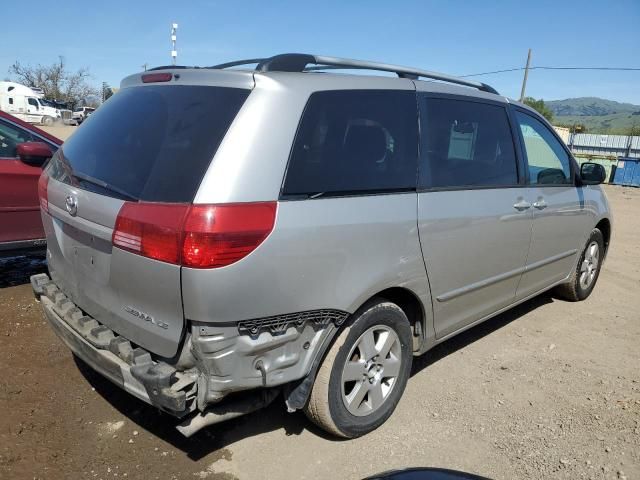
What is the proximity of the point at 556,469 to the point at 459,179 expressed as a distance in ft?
5.49

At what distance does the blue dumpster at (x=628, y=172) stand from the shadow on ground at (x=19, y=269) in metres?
22.4

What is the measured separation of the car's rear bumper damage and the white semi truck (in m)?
44.4

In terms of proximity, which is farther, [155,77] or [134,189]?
[155,77]

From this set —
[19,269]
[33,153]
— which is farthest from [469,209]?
[19,269]

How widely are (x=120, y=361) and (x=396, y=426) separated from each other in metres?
1.58

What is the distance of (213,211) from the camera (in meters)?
2.01

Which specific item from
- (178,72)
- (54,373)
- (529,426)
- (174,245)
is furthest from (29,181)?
(529,426)

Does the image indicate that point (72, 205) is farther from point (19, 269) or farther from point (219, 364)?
point (19, 269)

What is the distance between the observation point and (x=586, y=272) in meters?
5.06

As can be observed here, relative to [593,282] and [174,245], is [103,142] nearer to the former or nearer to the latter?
[174,245]

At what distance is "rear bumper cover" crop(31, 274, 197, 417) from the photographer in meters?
2.10

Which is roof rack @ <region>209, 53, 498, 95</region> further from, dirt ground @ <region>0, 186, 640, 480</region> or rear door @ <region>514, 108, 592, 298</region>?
dirt ground @ <region>0, 186, 640, 480</region>

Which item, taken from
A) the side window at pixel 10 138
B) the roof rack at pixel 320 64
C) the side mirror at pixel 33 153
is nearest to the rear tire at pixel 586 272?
the roof rack at pixel 320 64

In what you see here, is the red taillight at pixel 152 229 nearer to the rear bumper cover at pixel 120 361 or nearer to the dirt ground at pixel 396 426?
the rear bumper cover at pixel 120 361
